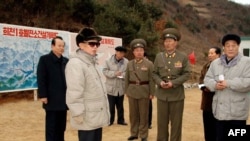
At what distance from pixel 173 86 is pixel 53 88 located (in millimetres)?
1769

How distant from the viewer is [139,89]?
6.18 m

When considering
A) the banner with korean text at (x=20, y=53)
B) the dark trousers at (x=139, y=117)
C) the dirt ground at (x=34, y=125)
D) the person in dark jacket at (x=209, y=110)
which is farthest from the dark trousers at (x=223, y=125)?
the banner with korean text at (x=20, y=53)

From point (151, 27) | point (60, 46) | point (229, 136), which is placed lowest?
point (229, 136)

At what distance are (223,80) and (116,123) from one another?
447 cm

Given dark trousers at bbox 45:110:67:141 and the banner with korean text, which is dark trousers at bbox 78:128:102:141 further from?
the banner with korean text

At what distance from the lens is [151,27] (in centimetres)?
1994

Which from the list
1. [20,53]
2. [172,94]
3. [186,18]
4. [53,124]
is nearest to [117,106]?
[172,94]

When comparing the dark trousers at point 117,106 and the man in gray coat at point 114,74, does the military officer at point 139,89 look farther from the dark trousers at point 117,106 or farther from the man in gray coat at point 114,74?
the dark trousers at point 117,106

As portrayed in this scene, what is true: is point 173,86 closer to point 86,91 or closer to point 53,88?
point 53,88

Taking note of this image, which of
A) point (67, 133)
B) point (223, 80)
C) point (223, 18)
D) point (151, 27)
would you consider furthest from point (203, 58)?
point (223, 80)

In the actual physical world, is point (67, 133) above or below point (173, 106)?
below

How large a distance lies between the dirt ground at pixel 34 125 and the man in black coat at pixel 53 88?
169 cm

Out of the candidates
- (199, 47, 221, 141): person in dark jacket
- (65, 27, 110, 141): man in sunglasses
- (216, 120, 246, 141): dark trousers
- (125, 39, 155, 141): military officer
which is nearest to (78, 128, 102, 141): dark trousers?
(65, 27, 110, 141): man in sunglasses

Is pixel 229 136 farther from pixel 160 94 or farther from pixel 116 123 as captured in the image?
pixel 116 123
